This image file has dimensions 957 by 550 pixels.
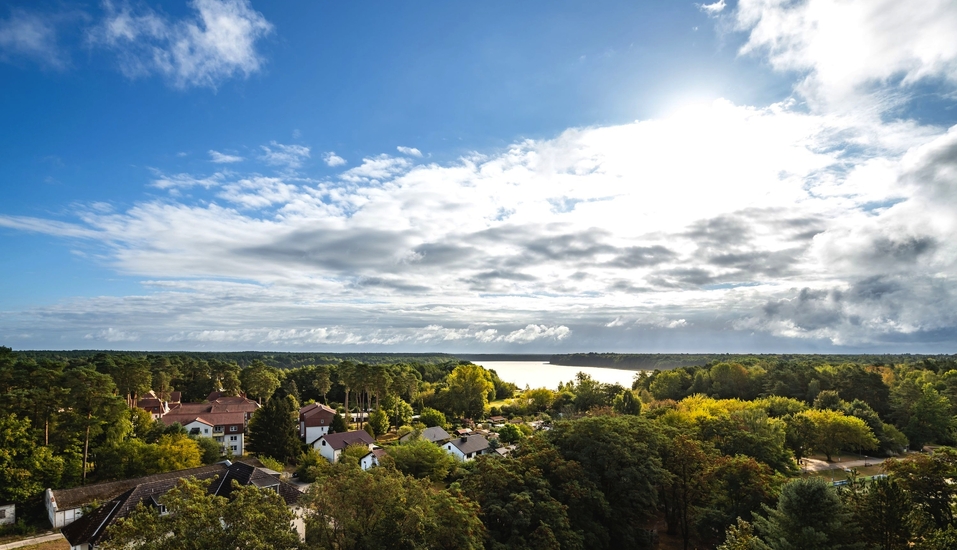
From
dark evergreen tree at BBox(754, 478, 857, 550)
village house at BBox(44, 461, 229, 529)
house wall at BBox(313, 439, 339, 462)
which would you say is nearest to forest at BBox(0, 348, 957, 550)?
dark evergreen tree at BBox(754, 478, 857, 550)

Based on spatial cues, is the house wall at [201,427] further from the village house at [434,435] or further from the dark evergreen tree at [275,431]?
the village house at [434,435]

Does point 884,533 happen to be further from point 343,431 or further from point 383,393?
point 383,393

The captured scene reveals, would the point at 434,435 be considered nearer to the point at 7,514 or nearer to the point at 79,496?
the point at 79,496

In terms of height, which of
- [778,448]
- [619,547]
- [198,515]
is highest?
[198,515]

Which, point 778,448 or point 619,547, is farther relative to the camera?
point 778,448

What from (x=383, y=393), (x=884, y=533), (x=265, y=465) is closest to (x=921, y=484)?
(x=884, y=533)

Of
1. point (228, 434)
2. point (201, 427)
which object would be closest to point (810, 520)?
point (201, 427)
